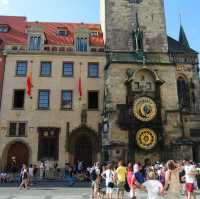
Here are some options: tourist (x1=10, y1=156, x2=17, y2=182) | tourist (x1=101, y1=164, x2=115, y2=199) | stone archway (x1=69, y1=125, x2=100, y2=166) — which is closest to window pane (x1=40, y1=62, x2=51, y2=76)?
stone archway (x1=69, y1=125, x2=100, y2=166)

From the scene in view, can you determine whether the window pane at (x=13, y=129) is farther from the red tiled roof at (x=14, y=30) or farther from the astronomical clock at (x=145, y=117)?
the astronomical clock at (x=145, y=117)

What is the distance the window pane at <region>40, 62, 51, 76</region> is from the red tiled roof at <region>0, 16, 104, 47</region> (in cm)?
233

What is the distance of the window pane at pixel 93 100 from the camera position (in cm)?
2914

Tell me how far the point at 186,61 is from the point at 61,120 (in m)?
14.5

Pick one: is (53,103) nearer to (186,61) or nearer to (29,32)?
(29,32)

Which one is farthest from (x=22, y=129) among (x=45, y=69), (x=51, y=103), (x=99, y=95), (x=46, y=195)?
(x=46, y=195)

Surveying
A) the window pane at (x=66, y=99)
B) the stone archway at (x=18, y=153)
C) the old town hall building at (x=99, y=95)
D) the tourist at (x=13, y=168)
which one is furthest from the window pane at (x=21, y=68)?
the tourist at (x=13, y=168)

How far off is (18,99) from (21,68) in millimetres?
2930

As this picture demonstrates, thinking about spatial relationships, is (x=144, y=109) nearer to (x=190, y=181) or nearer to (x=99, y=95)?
(x=99, y=95)

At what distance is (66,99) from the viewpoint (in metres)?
29.0

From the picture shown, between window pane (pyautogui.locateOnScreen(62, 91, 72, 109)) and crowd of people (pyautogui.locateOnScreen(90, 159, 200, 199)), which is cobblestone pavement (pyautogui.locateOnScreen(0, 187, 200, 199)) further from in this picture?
window pane (pyautogui.locateOnScreen(62, 91, 72, 109))

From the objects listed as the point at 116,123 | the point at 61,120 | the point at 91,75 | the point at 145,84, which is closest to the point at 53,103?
the point at 61,120

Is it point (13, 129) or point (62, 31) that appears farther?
point (62, 31)

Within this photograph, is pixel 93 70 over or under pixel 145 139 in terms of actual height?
over
